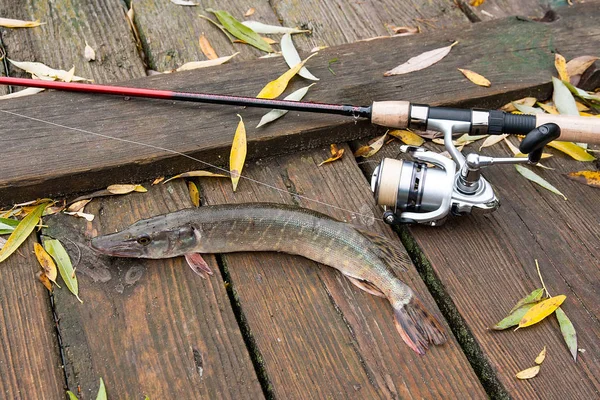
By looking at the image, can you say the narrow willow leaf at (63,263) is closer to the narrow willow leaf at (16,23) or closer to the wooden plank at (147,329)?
the wooden plank at (147,329)

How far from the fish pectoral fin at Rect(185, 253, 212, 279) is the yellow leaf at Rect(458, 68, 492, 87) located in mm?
1807

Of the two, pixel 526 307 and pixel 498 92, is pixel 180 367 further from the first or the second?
pixel 498 92

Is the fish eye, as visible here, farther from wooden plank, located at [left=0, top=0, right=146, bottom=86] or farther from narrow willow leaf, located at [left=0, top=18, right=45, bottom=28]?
narrow willow leaf, located at [left=0, top=18, right=45, bottom=28]

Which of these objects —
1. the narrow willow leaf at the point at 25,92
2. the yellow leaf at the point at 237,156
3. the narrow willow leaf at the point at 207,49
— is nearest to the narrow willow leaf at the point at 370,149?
the yellow leaf at the point at 237,156

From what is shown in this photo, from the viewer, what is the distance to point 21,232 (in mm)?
2754

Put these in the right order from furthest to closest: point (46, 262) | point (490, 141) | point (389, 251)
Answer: point (490, 141)
point (389, 251)
point (46, 262)

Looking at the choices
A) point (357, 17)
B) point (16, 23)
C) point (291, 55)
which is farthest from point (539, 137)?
point (16, 23)

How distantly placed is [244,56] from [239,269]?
1492 mm

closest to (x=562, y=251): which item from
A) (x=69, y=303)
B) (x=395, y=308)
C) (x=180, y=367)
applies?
(x=395, y=308)

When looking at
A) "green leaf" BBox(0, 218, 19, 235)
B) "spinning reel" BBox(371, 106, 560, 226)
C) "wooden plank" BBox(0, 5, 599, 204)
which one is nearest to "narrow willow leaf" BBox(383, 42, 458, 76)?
"wooden plank" BBox(0, 5, 599, 204)

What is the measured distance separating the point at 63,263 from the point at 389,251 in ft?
4.85

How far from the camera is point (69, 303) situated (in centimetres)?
258

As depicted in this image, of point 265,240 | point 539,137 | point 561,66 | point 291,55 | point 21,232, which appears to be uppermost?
point 539,137

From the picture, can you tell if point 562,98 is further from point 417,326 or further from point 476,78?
point 417,326
